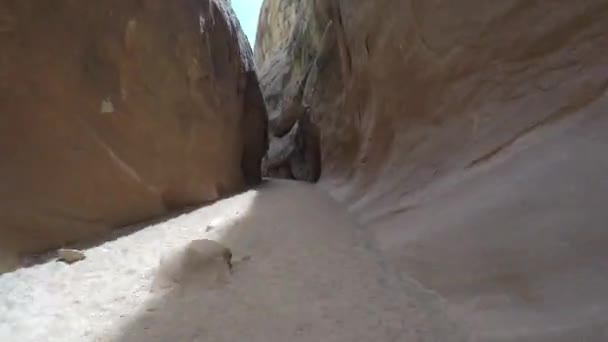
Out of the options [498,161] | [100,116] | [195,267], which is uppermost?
[498,161]

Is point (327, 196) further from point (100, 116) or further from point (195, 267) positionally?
point (195, 267)

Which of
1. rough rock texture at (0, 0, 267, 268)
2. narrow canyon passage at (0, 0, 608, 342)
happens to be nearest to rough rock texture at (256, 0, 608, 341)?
narrow canyon passage at (0, 0, 608, 342)

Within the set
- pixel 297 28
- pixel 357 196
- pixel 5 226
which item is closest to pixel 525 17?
pixel 357 196

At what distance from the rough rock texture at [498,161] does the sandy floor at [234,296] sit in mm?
148

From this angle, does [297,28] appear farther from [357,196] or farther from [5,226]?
[5,226]

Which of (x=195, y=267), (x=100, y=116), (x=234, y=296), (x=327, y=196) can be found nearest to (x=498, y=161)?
(x=234, y=296)

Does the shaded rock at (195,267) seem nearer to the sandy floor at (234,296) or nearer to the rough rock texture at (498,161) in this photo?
the sandy floor at (234,296)

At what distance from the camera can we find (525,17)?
5.57 ft

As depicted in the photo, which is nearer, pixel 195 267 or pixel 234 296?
pixel 234 296

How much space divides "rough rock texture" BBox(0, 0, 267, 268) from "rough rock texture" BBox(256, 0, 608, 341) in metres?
1.24

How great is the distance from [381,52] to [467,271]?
186 cm

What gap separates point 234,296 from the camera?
1.69m

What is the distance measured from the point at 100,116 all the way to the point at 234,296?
1.39 meters

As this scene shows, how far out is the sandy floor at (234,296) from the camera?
55.4 inches
